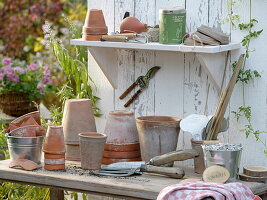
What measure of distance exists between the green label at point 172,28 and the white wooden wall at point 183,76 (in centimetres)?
21

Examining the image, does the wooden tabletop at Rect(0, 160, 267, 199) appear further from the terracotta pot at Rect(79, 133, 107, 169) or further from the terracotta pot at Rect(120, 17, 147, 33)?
the terracotta pot at Rect(120, 17, 147, 33)

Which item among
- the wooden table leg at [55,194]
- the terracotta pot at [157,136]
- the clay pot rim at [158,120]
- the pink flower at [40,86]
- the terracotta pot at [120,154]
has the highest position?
the pink flower at [40,86]

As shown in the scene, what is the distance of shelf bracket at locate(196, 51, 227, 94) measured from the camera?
383 cm

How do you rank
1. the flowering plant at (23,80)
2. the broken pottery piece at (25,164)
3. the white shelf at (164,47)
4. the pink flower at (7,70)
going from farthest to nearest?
the pink flower at (7,70) → the flowering plant at (23,80) → the broken pottery piece at (25,164) → the white shelf at (164,47)

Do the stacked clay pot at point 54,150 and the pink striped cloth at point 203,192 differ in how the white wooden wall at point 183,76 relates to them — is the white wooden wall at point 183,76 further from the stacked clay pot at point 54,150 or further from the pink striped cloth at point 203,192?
the pink striped cloth at point 203,192

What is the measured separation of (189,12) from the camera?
13.4ft

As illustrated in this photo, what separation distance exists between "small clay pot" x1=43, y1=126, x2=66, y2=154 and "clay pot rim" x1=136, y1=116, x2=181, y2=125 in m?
0.42

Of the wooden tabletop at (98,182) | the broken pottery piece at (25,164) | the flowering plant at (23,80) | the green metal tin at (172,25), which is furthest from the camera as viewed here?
the flowering plant at (23,80)

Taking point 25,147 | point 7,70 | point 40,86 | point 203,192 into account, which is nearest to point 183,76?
point 25,147

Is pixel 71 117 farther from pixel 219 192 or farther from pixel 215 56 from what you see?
pixel 219 192

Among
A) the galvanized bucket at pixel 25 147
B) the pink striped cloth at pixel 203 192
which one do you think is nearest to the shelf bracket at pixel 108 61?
the galvanized bucket at pixel 25 147

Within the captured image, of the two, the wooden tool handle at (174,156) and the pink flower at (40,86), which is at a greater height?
the pink flower at (40,86)

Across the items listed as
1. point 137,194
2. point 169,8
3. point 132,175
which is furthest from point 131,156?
point 169,8

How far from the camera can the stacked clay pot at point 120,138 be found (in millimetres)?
4035
